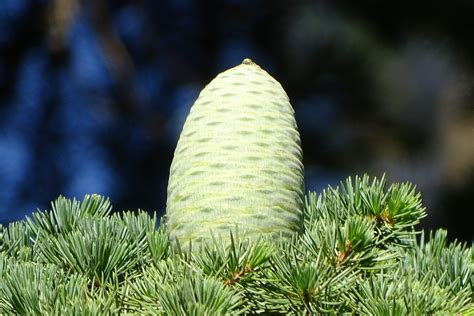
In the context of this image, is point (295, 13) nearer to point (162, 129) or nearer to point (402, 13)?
point (402, 13)

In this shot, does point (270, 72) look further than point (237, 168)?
Yes

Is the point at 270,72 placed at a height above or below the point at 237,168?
above

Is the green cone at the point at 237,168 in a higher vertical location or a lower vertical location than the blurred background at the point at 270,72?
lower

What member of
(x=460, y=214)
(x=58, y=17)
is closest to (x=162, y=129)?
(x=58, y=17)

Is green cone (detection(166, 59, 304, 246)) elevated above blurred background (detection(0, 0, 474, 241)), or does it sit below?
below

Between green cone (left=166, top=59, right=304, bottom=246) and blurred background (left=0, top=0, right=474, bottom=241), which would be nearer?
green cone (left=166, top=59, right=304, bottom=246)
